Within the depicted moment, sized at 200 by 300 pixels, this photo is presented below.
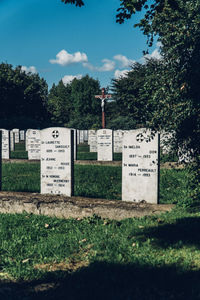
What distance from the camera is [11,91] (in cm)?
4734

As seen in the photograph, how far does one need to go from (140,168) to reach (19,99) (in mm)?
43475

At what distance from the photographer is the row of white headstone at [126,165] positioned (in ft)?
22.6

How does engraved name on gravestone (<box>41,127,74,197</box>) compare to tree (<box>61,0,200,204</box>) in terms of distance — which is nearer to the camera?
tree (<box>61,0,200,204</box>)

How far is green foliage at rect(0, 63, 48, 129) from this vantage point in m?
46.7

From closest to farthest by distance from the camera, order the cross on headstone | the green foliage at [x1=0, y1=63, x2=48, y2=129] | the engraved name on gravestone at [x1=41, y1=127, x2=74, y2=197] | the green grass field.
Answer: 1. the green grass field
2. the engraved name on gravestone at [x1=41, y1=127, x2=74, y2=197]
3. the cross on headstone
4. the green foliage at [x1=0, y1=63, x2=48, y2=129]

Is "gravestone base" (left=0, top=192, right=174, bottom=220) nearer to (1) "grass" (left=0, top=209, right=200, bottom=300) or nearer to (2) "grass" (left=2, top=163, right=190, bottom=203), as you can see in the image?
(1) "grass" (left=0, top=209, right=200, bottom=300)

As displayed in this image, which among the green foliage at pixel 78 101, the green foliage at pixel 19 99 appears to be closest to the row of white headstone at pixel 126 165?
the green foliage at pixel 19 99

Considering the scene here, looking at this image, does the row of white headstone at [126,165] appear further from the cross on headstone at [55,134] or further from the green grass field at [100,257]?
the green grass field at [100,257]

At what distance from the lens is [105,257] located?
436cm

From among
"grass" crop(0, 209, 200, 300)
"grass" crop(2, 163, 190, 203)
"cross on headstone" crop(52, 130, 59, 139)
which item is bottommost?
"grass" crop(0, 209, 200, 300)

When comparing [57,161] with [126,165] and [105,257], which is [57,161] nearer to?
[126,165]

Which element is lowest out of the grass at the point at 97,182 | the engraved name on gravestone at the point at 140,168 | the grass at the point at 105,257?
the grass at the point at 105,257

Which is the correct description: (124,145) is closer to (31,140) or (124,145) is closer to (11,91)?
(31,140)

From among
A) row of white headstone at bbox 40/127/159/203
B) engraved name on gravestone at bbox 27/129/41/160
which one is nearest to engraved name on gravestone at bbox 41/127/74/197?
row of white headstone at bbox 40/127/159/203
